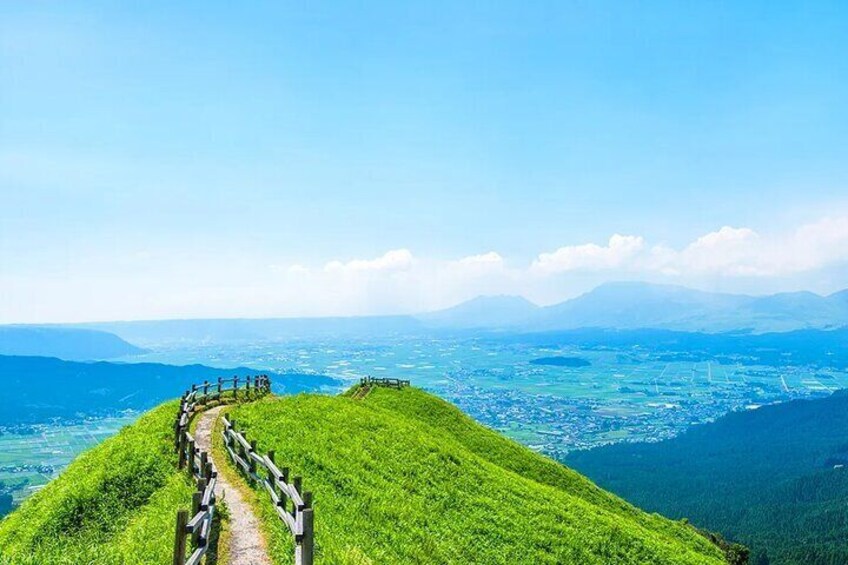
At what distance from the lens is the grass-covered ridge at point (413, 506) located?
2126 cm

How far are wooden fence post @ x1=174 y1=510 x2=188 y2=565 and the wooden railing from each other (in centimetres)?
261

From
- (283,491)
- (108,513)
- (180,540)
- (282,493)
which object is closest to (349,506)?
(282,493)

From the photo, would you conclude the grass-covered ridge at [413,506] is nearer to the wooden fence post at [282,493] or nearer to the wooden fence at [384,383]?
the wooden fence post at [282,493]

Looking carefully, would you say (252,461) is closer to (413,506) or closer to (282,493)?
(282,493)

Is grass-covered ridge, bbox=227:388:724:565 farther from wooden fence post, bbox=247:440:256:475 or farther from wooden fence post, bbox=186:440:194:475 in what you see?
wooden fence post, bbox=186:440:194:475

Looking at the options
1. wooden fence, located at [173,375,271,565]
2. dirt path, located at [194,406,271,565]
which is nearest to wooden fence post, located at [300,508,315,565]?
wooden fence, located at [173,375,271,565]

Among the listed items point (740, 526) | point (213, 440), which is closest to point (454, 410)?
point (213, 440)

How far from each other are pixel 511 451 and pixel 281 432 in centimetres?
2643

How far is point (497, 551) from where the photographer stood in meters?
25.3

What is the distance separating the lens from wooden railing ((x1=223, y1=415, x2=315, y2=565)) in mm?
13266

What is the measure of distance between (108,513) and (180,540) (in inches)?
422

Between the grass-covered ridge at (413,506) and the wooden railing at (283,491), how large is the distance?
75 centimetres

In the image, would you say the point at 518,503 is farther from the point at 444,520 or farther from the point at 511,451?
the point at 511,451

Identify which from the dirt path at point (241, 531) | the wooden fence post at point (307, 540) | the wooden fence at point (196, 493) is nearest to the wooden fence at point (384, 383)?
the wooden fence at point (196, 493)
